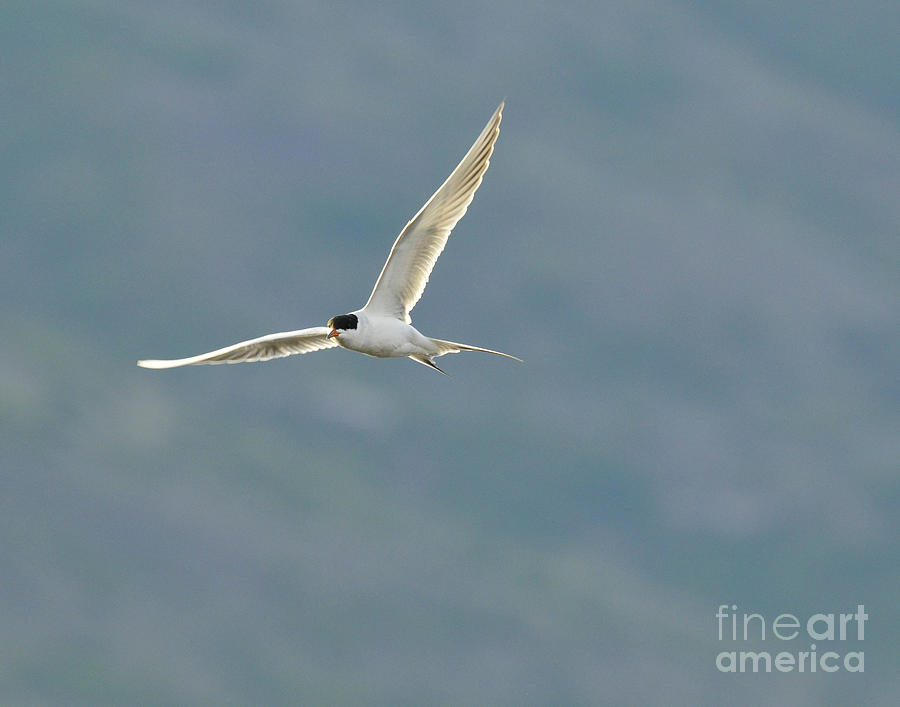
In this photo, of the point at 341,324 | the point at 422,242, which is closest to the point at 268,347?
the point at 341,324

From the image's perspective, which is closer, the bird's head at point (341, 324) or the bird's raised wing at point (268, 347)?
the bird's head at point (341, 324)

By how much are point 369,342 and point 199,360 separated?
8.25ft

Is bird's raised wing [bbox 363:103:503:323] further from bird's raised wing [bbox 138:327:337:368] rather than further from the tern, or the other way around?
bird's raised wing [bbox 138:327:337:368]

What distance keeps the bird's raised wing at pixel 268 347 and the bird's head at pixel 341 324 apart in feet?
0.53

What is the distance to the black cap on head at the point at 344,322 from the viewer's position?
20.2m

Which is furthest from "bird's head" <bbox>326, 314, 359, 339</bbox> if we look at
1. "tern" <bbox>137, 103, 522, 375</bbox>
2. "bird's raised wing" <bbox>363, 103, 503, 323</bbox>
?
"bird's raised wing" <bbox>363, 103, 503, 323</bbox>

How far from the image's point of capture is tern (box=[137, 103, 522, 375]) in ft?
66.9

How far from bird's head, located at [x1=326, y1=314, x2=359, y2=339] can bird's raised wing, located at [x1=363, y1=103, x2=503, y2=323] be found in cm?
53

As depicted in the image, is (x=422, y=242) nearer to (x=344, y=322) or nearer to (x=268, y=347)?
(x=344, y=322)

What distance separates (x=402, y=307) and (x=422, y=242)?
3.54ft

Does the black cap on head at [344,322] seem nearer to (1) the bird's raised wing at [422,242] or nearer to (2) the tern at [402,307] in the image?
(2) the tern at [402,307]

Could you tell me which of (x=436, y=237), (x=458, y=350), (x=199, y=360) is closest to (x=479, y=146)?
(x=436, y=237)

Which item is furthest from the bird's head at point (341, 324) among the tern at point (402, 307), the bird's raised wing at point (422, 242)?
the bird's raised wing at point (422, 242)

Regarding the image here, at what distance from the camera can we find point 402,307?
853 inches
